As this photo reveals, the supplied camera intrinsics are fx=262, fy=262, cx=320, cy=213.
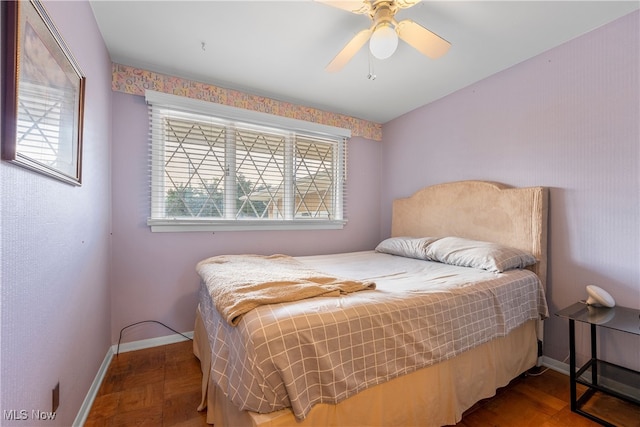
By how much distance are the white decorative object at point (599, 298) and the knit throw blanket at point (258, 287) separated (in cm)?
142

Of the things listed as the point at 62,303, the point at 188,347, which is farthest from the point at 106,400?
the point at 62,303

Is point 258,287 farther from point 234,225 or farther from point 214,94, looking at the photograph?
point 214,94

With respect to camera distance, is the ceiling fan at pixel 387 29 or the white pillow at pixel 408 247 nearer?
the ceiling fan at pixel 387 29

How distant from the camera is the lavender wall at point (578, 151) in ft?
5.36

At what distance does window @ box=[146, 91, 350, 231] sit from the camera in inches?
90.8

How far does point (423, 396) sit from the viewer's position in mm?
1239

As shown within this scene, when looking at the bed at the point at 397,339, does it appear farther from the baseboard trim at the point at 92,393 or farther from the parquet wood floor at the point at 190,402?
the baseboard trim at the point at 92,393

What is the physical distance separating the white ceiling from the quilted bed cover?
5.41ft

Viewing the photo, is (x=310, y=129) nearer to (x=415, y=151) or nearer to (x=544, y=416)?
(x=415, y=151)

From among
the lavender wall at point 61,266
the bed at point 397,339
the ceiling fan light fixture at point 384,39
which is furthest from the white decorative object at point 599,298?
the lavender wall at point 61,266

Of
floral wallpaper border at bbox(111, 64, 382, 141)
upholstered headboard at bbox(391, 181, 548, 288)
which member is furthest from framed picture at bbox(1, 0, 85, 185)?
upholstered headboard at bbox(391, 181, 548, 288)

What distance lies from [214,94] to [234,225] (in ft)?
4.09

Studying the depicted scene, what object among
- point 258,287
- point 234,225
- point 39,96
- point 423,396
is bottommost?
point 423,396

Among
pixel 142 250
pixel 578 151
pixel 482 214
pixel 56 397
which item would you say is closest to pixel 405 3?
pixel 578 151
